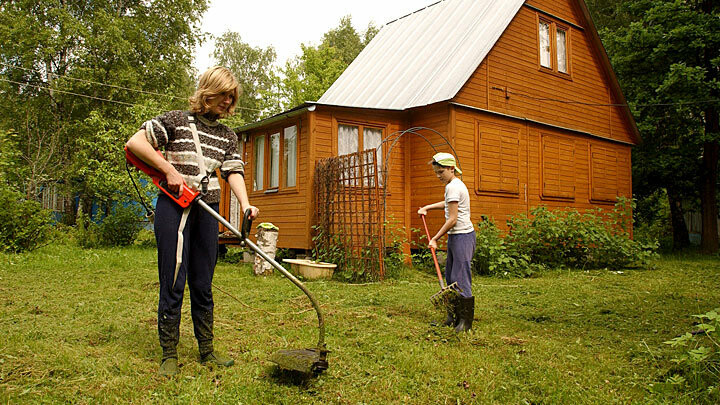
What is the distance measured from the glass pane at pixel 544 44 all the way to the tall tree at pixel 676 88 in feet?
11.6

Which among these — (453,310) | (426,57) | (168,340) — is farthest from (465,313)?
(426,57)

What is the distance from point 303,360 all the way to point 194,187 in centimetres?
131

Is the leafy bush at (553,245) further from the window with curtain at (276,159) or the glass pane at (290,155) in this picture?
the window with curtain at (276,159)

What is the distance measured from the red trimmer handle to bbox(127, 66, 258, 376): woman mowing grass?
0.05 metres

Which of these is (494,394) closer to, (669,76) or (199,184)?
(199,184)

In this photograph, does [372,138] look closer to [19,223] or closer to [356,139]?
[356,139]

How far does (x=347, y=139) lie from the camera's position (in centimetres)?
1032

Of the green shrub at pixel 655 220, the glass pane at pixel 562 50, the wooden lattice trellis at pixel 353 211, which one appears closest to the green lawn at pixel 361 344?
the wooden lattice trellis at pixel 353 211

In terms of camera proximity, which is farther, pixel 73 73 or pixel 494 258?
pixel 73 73

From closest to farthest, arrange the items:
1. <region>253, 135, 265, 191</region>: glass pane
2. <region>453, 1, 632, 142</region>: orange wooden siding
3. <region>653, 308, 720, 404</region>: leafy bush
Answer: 1. <region>653, 308, 720, 404</region>: leafy bush
2. <region>453, 1, 632, 142</region>: orange wooden siding
3. <region>253, 135, 265, 191</region>: glass pane

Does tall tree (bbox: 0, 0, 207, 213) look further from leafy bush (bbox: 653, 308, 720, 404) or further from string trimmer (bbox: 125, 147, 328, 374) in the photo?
leafy bush (bbox: 653, 308, 720, 404)

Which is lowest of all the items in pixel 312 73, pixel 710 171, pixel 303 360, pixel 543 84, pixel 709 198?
pixel 303 360

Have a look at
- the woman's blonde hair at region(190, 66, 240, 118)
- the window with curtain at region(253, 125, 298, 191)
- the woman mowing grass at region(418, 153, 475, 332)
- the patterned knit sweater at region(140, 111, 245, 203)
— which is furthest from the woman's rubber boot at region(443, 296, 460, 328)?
the window with curtain at region(253, 125, 298, 191)

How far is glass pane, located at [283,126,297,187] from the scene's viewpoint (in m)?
10.5
